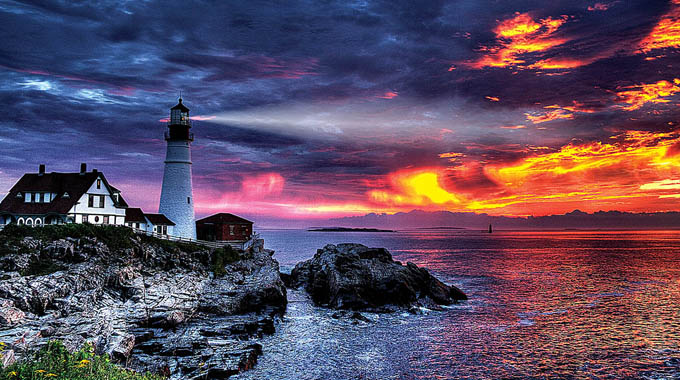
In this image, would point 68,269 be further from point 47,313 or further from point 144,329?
point 144,329

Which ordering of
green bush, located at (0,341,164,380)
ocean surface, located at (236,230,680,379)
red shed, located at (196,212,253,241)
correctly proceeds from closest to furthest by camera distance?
green bush, located at (0,341,164,380) < ocean surface, located at (236,230,680,379) < red shed, located at (196,212,253,241)

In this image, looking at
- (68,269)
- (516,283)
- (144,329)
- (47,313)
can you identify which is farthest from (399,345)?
(516,283)

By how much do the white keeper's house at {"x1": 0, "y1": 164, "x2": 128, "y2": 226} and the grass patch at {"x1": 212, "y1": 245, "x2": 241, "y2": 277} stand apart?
15.4 meters

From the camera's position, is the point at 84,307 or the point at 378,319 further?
the point at 378,319

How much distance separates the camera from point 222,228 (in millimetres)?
60375

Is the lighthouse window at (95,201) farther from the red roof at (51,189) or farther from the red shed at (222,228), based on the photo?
the red shed at (222,228)

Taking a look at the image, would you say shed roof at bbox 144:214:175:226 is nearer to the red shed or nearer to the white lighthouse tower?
the white lighthouse tower

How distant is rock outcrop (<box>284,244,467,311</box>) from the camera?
36.3 meters

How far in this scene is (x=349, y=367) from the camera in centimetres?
2138

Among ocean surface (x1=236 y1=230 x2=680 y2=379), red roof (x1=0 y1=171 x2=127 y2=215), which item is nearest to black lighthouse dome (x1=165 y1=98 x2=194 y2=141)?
red roof (x1=0 y1=171 x2=127 y2=215)

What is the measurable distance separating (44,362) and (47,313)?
1459 centimetres

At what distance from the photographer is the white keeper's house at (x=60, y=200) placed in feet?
145

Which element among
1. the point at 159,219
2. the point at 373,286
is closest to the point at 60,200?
the point at 159,219

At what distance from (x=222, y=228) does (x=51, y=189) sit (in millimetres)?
22406
